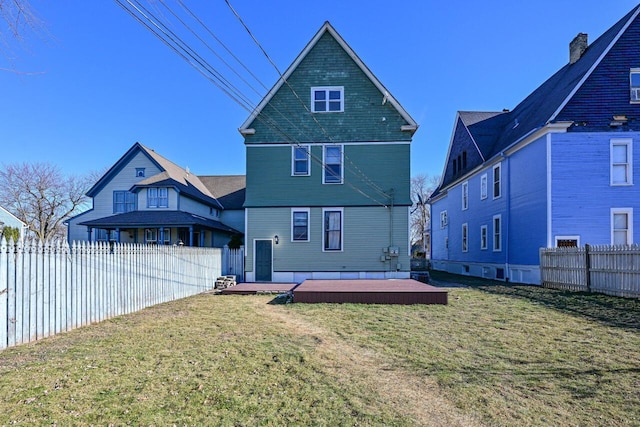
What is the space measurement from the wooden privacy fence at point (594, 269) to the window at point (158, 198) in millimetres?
19242

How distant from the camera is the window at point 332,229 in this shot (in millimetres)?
15133

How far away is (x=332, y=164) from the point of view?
604 inches

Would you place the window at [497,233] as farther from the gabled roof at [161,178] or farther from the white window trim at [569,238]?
the gabled roof at [161,178]

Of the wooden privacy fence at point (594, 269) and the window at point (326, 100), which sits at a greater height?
the window at point (326, 100)

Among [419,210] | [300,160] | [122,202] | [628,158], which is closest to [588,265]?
[628,158]

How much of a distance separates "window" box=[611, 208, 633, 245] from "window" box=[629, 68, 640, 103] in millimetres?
4583

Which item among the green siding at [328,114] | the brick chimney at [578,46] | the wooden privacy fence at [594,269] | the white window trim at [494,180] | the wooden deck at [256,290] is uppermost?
the brick chimney at [578,46]

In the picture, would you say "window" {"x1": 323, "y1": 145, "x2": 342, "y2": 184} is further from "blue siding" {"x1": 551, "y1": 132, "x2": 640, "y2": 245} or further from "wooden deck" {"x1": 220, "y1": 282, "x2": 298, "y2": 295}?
"blue siding" {"x1": 551, "y1": 132, "x2": 640, "y2": 245}

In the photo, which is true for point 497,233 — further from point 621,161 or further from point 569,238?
point 621,161

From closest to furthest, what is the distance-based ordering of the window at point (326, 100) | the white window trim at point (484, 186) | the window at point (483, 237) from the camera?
the window at point (326, 100) < the window at point (483, 237) < the white window trim at point (484, 186)

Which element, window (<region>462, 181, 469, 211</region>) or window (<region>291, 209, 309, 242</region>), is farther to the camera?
window (<region>462, 181, 469, 211</region>)

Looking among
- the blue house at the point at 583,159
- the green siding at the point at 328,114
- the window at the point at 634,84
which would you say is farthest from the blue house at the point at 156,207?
the window at the point at 634,84

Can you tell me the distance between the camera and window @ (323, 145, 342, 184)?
1529cm

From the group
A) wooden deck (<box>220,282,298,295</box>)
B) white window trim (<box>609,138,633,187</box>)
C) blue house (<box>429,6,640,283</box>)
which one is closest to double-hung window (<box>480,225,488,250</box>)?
blue house (<box>429,6,640,283</box>)
